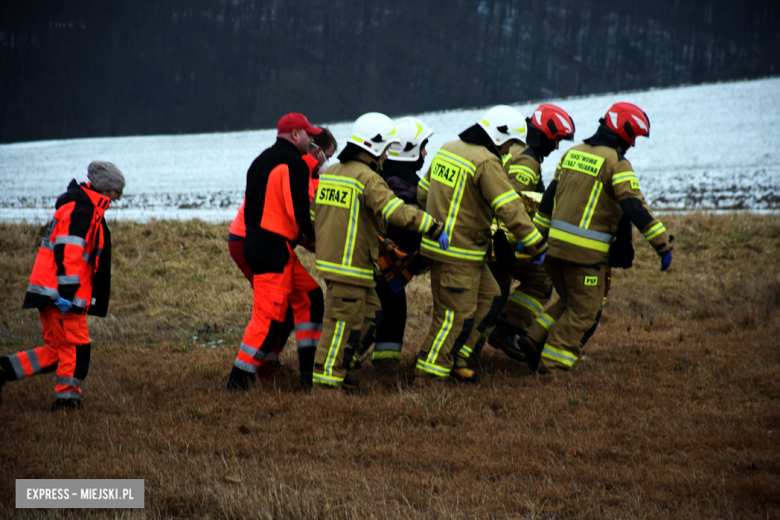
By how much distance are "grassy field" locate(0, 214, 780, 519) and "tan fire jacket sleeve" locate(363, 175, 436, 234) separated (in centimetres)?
136

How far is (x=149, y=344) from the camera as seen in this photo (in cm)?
806

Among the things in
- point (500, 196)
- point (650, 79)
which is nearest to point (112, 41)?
point (650, 79)

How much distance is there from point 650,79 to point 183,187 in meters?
33.3

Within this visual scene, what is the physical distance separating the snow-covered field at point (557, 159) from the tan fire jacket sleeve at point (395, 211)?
1066 cm

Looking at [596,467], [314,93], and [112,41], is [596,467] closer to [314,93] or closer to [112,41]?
[314,93]

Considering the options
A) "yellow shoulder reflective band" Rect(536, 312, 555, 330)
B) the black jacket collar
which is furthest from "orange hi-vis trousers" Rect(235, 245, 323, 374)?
"yellow shoulder reflective band" Rect(536, 312, 555, 330)

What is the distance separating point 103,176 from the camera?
5.11 metres

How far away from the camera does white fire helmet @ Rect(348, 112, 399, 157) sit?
5152mm

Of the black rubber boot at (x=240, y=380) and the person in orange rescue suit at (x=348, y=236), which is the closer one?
the person in orange rescue suit at (x=348, y=236)

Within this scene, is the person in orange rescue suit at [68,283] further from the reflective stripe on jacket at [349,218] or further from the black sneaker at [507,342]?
the black sneaker at [507,342]

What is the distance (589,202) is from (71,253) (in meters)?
4.37

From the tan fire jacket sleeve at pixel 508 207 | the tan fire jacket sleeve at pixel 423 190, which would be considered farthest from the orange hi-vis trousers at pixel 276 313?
the tan fire jacket sleeve at pixel 508 207

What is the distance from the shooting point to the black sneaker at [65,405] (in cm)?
500

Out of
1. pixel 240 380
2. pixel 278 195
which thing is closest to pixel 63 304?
pixel 240 380
